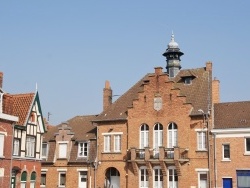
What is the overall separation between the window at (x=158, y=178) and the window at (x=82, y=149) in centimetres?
828

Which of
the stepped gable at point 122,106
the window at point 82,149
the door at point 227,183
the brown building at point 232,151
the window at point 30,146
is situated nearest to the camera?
the brown building at point 232,151

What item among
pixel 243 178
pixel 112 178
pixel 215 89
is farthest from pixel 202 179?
pixel 112 178

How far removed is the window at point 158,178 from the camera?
41.8m

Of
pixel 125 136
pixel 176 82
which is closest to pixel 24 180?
pixel 125 136

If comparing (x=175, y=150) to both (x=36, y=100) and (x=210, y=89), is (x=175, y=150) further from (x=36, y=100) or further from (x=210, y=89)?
(x=36, y=100)

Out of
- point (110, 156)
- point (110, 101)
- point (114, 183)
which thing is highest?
point (110, 101)

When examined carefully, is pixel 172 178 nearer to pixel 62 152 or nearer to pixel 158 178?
pixel 158 178

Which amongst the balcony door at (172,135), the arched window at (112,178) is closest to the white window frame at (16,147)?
the arched window at (112,178)

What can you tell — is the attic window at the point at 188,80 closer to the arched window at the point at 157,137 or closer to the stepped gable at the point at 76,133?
the arched window at the point at 157,137

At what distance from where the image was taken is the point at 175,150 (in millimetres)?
40156

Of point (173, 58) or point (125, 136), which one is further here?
point (173, 58)

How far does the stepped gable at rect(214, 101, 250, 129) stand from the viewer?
A: 1564 inches

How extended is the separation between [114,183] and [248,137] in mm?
14575

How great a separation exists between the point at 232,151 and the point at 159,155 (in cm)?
663
